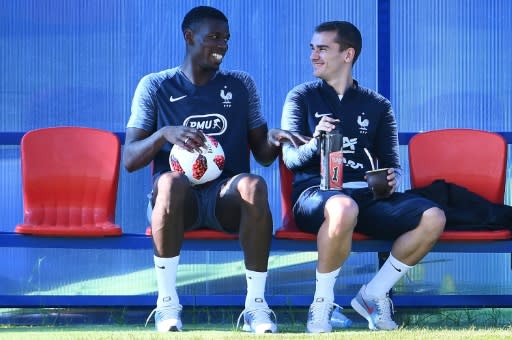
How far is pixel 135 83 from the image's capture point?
22.6 feet

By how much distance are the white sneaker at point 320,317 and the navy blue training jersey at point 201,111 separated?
0.82 metres

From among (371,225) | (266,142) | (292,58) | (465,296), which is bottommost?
(465,296)


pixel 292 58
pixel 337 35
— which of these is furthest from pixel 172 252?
pixel 292 58

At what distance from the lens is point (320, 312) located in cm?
540

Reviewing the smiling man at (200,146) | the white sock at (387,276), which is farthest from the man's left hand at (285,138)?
the white sock at (387,276)

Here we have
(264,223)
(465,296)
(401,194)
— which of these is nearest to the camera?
(264,223)

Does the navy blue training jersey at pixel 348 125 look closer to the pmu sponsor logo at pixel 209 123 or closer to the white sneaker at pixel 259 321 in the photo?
the pmu sponsor logo at pixel 209 123

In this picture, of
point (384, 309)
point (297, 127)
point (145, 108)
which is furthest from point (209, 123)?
point (384, 309)

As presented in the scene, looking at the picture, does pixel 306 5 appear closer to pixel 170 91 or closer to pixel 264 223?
pixel 170 91

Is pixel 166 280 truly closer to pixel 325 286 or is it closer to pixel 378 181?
pixel 325 286

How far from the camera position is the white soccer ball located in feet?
18.3

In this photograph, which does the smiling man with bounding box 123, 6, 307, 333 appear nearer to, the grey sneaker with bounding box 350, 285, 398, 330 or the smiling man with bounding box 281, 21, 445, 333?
the smiling man with bounding box 281, 21, 445, 333

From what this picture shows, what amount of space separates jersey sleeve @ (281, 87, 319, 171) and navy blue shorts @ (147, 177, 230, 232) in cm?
35

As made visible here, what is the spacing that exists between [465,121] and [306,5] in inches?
43.1
